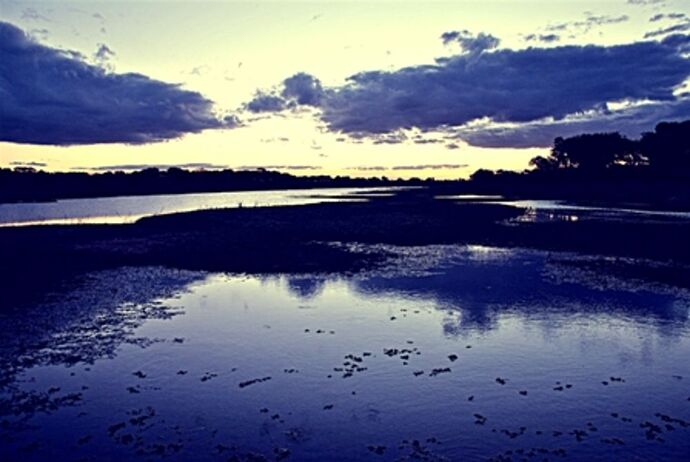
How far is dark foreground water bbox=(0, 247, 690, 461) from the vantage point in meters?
11.6

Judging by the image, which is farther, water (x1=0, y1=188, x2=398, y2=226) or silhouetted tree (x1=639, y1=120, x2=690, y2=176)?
silhouetted tree (x1=639, y1=120, x2=690, y2=176)

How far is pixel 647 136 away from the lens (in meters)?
126

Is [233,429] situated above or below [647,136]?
below

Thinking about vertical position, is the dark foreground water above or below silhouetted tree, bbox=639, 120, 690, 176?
below

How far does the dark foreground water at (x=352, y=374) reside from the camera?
11562 millimetres

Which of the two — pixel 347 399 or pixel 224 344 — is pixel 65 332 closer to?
pixel 224 344

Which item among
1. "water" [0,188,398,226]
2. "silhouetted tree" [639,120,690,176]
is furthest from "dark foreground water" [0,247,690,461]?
"silhouetted tree" [639,120,690,176]

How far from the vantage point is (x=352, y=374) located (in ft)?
51.5

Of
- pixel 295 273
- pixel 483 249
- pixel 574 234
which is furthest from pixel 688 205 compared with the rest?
pixel 295 273

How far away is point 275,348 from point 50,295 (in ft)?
51.0

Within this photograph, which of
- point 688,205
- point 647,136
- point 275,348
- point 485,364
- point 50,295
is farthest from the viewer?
point 647,136

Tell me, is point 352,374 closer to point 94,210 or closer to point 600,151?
point 94,210

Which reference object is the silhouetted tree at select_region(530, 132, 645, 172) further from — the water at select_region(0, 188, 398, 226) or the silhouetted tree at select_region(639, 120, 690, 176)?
the water at select_region(0, 188, 398, 226)

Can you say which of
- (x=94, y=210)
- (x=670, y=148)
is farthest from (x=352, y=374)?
(x=670, y=148)
